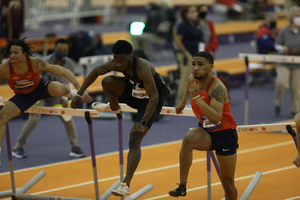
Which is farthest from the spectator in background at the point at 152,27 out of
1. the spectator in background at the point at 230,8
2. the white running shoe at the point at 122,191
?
the white running shoe at the point at 122,191

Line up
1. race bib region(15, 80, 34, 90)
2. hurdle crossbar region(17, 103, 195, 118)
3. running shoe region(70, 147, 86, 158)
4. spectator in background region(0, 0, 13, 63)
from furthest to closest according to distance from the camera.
Result: spectator in background region(0, 0, 13, 63)
running shoe region(70, 147, 86, 158)
race bib region(15, 80, 34, 90)
hurdle crossbar region(17, 103, 195, 118)

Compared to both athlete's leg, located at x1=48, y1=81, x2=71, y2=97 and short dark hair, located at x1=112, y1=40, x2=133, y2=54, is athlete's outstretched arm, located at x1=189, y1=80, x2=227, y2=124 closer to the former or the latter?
short dark hair, located at x1=112, y1=40, x2=133, y2=54

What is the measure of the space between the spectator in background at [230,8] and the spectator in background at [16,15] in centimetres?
1089

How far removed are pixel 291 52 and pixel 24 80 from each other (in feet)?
19.8

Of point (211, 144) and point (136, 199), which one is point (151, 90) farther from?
point (136, 199)

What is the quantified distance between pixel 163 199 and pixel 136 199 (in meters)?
0.34

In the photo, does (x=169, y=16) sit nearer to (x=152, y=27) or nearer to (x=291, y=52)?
(x=152, y=27)

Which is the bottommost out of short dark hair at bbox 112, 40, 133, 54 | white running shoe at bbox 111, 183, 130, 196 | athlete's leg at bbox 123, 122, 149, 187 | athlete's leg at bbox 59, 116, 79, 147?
athlete's leg at bbox 59, 116, 79, 147

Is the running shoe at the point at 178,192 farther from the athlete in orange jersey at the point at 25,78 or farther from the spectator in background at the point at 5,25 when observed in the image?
the spectator in background at the point at 5,25

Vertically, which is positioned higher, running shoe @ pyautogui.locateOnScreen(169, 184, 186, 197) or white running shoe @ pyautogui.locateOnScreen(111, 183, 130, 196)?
running shoe @ pyautogui.locateOnScreen(169, 184, 186, 197)

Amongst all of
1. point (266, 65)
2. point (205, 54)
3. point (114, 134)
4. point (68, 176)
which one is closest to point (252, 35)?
point (266, 65)

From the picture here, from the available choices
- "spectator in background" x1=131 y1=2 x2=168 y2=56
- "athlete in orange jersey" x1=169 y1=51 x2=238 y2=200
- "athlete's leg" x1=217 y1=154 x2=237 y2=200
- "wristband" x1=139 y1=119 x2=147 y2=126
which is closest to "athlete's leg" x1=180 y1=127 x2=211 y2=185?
"athlete in orange jersey" x1=169 y1=51 x2=238 y2=200

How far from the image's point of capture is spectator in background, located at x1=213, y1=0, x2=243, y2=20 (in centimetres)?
2050

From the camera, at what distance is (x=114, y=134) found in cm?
921
